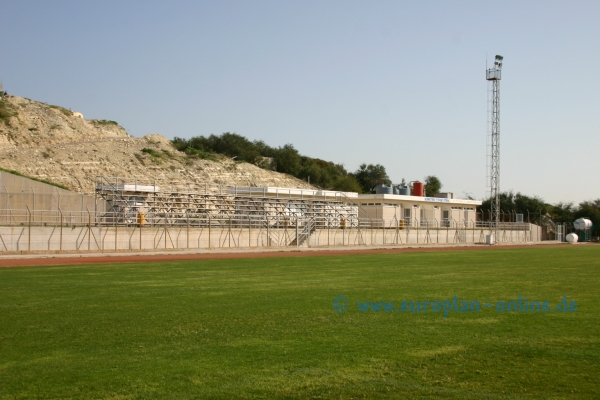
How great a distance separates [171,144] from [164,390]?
94.5 m

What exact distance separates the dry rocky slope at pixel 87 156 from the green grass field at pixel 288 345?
188 feet

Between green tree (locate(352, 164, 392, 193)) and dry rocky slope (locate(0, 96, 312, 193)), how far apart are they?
112 feet

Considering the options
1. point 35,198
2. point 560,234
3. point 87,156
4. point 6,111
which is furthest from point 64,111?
point 560,234

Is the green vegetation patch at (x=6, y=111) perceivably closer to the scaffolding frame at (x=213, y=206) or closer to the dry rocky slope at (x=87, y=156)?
the dry rocky slope at (x=87, y=156)

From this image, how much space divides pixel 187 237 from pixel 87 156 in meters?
32.9

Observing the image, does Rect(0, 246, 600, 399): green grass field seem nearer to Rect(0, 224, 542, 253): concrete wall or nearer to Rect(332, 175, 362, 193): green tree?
Rect(0, 224, 542, 253): concrete wall

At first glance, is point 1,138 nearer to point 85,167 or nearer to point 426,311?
point 85,167

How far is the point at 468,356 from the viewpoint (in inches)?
368

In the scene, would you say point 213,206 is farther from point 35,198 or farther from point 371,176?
point 371,176

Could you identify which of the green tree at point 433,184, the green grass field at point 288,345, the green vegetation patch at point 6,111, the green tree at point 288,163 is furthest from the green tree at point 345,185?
the green grass field at point 288,345

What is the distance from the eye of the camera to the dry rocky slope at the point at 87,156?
71625mm

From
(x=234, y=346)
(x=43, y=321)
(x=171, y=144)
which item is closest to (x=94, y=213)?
(x=43, y=321)

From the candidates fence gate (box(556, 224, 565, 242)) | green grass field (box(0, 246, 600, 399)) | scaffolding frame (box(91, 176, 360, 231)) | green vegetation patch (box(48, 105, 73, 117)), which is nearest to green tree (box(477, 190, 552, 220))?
fence gate (box(556, 224, 565, 242))

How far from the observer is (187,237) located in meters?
50.5
